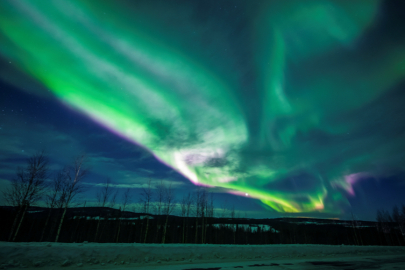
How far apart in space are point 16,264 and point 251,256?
60.0 feet

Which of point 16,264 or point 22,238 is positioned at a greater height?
point 16,264

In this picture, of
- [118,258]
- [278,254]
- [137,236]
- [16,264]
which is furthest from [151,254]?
[137,236]

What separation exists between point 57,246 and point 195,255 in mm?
10357

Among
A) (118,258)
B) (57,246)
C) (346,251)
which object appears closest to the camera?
(57,246)

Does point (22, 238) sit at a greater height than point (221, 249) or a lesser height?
lesser

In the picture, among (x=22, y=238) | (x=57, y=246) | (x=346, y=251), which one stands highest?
(x=57, y=246)

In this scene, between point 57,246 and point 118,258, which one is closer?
point 57,246

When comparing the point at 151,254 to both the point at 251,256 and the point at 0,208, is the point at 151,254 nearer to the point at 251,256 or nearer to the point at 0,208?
the point at 251,256

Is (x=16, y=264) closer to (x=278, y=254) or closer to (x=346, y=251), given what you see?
(x=278, y=254)

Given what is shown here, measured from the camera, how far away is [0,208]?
78.2m

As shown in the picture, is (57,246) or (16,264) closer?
(16,264)

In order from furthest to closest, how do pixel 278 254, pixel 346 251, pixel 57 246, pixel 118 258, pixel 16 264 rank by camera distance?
1. pixel 346 251
2. pixel 278 254
3. pixel 118 258
4. pixel 57 246
5. pixel 16 264

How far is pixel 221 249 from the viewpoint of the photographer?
58.3 feet

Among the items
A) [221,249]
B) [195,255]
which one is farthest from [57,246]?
[221,249]
